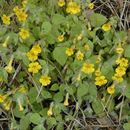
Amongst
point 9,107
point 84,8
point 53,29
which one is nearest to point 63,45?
point 53,29

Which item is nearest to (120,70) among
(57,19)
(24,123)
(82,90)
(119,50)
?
(119,50)

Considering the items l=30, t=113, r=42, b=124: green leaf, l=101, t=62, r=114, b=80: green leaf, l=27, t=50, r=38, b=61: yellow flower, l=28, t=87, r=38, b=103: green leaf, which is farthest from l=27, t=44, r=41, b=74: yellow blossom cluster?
l=101, t=62, r=114, b=80: green leaf

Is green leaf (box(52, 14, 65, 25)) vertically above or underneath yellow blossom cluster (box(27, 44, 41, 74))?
above

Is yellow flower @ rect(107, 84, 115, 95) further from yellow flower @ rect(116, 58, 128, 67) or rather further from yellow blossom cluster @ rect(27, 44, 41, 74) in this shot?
yellow blossom cluster @ rect(27, 44, 41, 74)

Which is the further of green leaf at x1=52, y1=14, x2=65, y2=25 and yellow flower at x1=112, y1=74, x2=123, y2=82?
green leaf at x1=52, y1=14, x2=65, y2=25

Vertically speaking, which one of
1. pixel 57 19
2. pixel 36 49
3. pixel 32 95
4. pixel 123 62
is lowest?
pixel 32 95

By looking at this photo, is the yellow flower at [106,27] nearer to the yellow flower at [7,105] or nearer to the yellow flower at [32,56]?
the yellow flower at [32,56]

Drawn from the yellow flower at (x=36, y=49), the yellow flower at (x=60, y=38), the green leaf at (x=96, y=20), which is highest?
the green leaf at (x=96, y=20)

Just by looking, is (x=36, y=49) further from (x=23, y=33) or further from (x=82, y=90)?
(x=82, y=90)

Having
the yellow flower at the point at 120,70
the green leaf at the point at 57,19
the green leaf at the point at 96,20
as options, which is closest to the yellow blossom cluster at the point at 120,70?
the yellow flower at the point at 120,70

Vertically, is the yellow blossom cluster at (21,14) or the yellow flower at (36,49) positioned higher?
the yellow blossom cluster at (21,14)

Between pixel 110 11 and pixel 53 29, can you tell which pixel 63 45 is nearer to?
pixel 53 29
